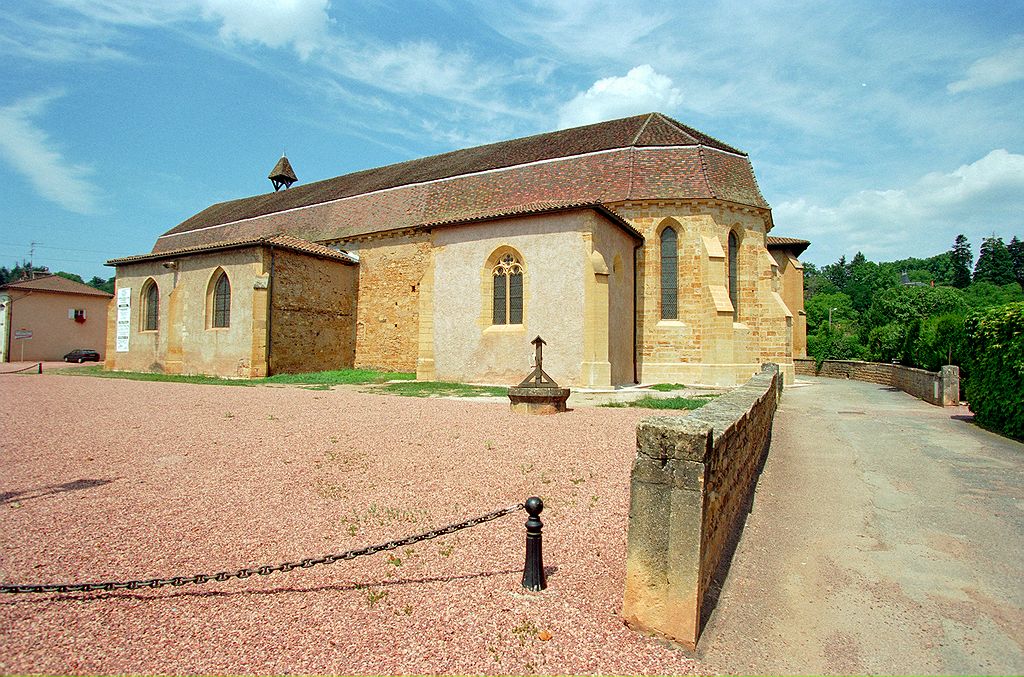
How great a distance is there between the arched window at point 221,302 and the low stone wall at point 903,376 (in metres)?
25.3

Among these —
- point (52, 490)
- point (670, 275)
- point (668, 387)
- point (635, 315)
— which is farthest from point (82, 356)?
point (52, 490)

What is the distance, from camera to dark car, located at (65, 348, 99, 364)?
3775 cm

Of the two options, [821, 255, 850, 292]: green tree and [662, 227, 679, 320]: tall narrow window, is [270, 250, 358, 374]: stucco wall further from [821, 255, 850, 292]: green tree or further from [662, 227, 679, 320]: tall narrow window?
A: [821, 255, 850, 292]: green tree

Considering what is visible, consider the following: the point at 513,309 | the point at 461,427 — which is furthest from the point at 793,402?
the point at 461,427

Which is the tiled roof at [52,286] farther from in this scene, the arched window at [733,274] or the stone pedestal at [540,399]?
the arched window at [733,274]

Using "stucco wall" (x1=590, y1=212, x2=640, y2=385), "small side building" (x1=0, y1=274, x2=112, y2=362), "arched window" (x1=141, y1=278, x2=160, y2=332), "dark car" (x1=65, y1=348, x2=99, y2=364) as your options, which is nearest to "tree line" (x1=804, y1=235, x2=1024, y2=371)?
"stucco wall" (x1=590, y1=212, x2=640, y2=385)

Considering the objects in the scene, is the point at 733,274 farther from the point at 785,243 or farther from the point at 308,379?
the point at 308,379

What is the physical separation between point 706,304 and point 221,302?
64.4 ft

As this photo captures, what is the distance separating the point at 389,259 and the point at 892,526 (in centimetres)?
2208

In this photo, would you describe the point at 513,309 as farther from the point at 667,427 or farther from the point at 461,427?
the point at 667,427

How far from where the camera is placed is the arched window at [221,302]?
72.7ft

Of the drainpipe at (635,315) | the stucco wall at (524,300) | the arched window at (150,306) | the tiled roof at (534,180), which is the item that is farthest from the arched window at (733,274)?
the arched window at (150,306)

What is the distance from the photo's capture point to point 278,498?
5535 mm

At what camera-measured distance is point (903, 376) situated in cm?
2133
